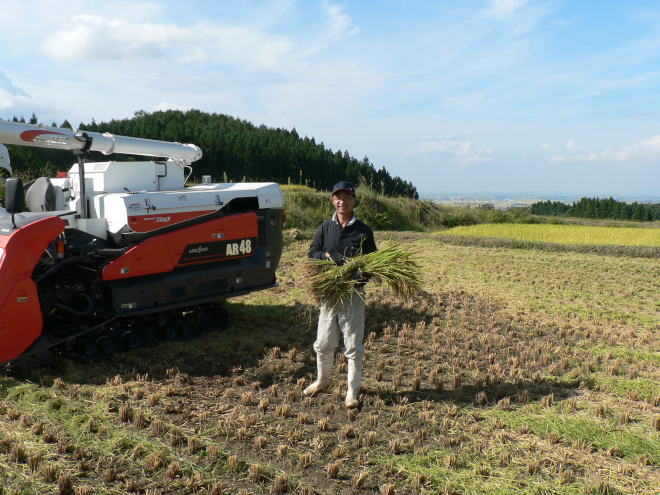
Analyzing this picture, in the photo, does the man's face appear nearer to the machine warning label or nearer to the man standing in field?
the man standing in field

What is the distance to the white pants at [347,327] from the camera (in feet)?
17.0

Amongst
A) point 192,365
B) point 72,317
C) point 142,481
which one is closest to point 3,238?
point 72,317

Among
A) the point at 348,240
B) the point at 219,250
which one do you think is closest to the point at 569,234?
the point at 219,250

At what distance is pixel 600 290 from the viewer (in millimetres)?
10766

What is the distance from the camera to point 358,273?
513cm

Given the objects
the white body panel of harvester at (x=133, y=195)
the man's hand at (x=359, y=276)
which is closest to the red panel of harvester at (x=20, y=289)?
the white body panel of harvester at (x=133, y=195)

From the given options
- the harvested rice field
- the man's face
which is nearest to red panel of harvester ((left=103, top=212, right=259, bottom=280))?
the harvested rice field

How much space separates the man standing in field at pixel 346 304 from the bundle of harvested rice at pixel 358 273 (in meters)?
0.08

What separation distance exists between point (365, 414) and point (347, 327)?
792 mm

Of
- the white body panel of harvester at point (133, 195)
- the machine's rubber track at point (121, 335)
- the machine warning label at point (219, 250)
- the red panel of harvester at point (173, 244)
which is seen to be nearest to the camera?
the machine's rubber track at point (121, 335)

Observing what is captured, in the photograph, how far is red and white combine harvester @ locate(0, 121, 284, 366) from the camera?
561cm

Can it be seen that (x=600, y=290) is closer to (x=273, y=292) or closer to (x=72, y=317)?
(x=273, y=292)

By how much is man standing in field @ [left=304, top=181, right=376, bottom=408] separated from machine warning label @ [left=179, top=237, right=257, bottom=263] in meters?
2.14

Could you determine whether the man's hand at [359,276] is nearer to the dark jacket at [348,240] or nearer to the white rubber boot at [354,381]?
the dark jacket at [348,240]
